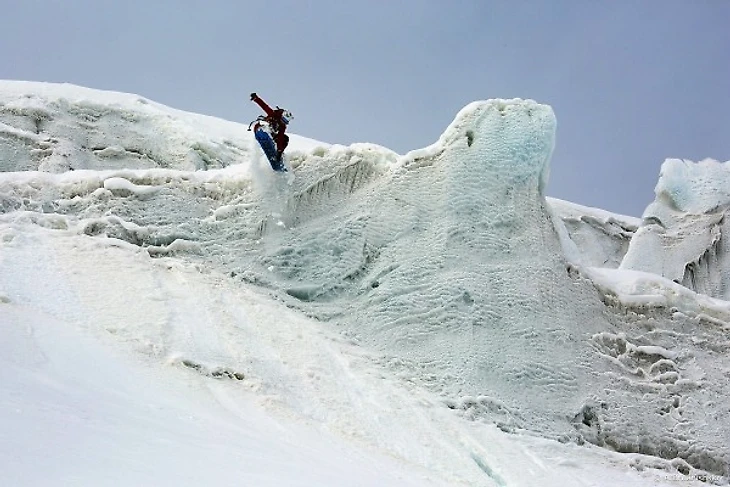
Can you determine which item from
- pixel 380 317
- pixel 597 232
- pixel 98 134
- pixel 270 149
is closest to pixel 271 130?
pixel 270 149

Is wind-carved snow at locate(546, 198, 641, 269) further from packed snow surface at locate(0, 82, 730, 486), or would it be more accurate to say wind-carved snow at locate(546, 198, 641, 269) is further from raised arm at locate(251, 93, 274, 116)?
raised arm at locate(251, 93, 274, 116)

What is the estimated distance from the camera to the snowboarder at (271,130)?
6.70 meters

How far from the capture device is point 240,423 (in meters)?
4.13

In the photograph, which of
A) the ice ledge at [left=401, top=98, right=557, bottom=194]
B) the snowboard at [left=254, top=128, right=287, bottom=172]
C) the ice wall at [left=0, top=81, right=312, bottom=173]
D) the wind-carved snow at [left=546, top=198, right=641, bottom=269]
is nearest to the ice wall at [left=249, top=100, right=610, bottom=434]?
the ice ledge at [left=401, top=98, right=557, bottom=194]

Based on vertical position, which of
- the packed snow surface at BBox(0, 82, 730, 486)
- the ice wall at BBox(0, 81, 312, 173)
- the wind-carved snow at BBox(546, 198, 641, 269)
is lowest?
the packed snow surface at BBox(0, 82, 730, 486)

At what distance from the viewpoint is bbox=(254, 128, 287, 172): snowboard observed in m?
6.68

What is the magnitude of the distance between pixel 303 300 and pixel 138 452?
3693 millimetres

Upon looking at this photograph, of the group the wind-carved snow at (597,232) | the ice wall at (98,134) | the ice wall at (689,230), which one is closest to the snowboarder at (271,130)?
the ice wall at (98,134)

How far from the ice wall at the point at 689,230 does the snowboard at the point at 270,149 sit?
18.3ft

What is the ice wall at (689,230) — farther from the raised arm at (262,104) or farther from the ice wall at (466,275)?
the raised arm at (262,104)

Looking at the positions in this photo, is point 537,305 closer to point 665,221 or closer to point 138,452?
point 138,452

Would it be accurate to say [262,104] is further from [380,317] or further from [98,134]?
[98,134]

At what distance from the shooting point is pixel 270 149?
682 centimetres

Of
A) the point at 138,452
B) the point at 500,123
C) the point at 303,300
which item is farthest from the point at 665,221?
the point at 138,452
